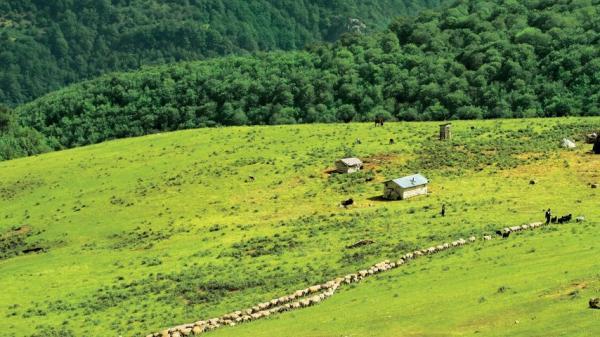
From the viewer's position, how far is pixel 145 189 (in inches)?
4031

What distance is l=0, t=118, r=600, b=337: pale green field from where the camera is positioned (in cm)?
4959

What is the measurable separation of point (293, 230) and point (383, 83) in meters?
87.2

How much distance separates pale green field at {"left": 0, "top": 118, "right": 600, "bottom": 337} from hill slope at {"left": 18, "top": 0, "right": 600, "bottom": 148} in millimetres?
25587

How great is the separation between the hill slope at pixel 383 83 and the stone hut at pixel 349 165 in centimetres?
4419

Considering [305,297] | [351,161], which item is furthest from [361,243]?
[351,161]

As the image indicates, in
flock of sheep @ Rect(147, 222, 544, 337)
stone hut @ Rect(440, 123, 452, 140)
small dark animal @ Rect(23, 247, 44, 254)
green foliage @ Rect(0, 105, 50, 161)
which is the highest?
flock of sheep @ Rect(147, 222, 544, 337)

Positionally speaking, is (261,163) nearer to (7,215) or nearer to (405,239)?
(7,215)

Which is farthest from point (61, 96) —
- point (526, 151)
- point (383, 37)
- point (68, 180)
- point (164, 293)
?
point (164, 293)

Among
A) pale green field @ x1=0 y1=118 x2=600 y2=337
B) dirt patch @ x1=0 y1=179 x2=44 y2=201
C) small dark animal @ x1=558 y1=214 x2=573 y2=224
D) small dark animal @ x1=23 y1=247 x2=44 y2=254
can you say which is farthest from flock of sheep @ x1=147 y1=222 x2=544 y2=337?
dirt patch @ x1=0 y1=179 x2=44 y2=201

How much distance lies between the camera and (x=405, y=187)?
85062 mm

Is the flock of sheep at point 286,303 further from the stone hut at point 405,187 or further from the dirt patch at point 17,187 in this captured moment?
the dirt patch at point 17,187

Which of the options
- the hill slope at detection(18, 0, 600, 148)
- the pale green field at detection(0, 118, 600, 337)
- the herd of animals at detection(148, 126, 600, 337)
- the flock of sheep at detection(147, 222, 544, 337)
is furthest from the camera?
the hill slope at detection(18, 0, 600, 148)

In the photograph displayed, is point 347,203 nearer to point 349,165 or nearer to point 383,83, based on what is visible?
point 349,165

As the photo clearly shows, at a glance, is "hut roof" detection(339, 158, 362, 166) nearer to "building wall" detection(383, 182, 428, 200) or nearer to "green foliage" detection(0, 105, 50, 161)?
"building wall" detection(383, 182, 428, 200)
